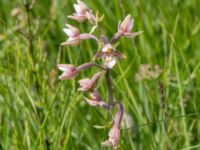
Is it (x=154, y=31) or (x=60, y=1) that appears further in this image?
(x=60, y=1)

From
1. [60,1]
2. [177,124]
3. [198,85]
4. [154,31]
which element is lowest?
[177,124]

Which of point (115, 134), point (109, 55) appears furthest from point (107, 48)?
point (115, 134)

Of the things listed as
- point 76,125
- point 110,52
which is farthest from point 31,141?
point 110,52

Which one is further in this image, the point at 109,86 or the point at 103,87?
the point at 103,87

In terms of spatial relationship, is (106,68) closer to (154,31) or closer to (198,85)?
(198,85)

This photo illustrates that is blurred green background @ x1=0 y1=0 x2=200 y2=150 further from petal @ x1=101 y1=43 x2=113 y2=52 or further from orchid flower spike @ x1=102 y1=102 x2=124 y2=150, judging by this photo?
petal @ x1=101 y1=43 x2=113 y2=52

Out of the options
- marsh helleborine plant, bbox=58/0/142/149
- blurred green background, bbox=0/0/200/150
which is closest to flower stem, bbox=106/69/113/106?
marsh helleborine plant, bbox=58/0/142/149

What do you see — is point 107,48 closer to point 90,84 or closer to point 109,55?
point 109,55

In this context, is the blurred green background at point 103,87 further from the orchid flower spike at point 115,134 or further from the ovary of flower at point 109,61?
the ovary of flower at point 109,61
